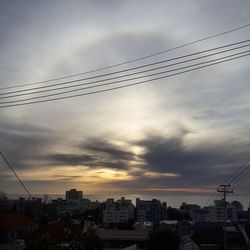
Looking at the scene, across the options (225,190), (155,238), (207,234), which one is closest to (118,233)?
(155,238)

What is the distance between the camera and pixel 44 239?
2920 cm

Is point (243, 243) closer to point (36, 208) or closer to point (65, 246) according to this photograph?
point (65, 246)

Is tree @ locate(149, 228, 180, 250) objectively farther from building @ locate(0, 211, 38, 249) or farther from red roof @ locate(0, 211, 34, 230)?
red roof @ locate(0, 211, 34, 230)

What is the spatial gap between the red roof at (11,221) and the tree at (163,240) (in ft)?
78.0

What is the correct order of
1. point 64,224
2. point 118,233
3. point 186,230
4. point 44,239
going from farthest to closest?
point 186,230 → point 118,233 → point 64,224 → point 44,239

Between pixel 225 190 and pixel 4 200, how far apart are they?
52853 millimetres

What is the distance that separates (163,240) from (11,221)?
29.6 m

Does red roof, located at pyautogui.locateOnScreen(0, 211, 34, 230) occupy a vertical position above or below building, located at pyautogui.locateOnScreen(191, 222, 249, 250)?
above

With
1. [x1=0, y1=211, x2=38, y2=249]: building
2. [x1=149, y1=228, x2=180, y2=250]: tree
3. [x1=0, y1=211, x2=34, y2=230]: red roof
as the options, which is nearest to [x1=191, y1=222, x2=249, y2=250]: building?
[x1=149, y1=228, x2=180, y2=250]: tree

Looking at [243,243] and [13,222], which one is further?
[243,243]

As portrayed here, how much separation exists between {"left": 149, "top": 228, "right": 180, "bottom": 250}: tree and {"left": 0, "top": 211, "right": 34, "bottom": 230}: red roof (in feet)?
78.0

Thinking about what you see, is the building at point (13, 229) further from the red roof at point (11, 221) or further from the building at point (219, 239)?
the building at point (219, 239)

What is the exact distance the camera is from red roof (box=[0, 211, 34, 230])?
61.4 meters

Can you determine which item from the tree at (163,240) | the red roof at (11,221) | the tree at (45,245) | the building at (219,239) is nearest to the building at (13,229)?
the red roof at (11,221)
